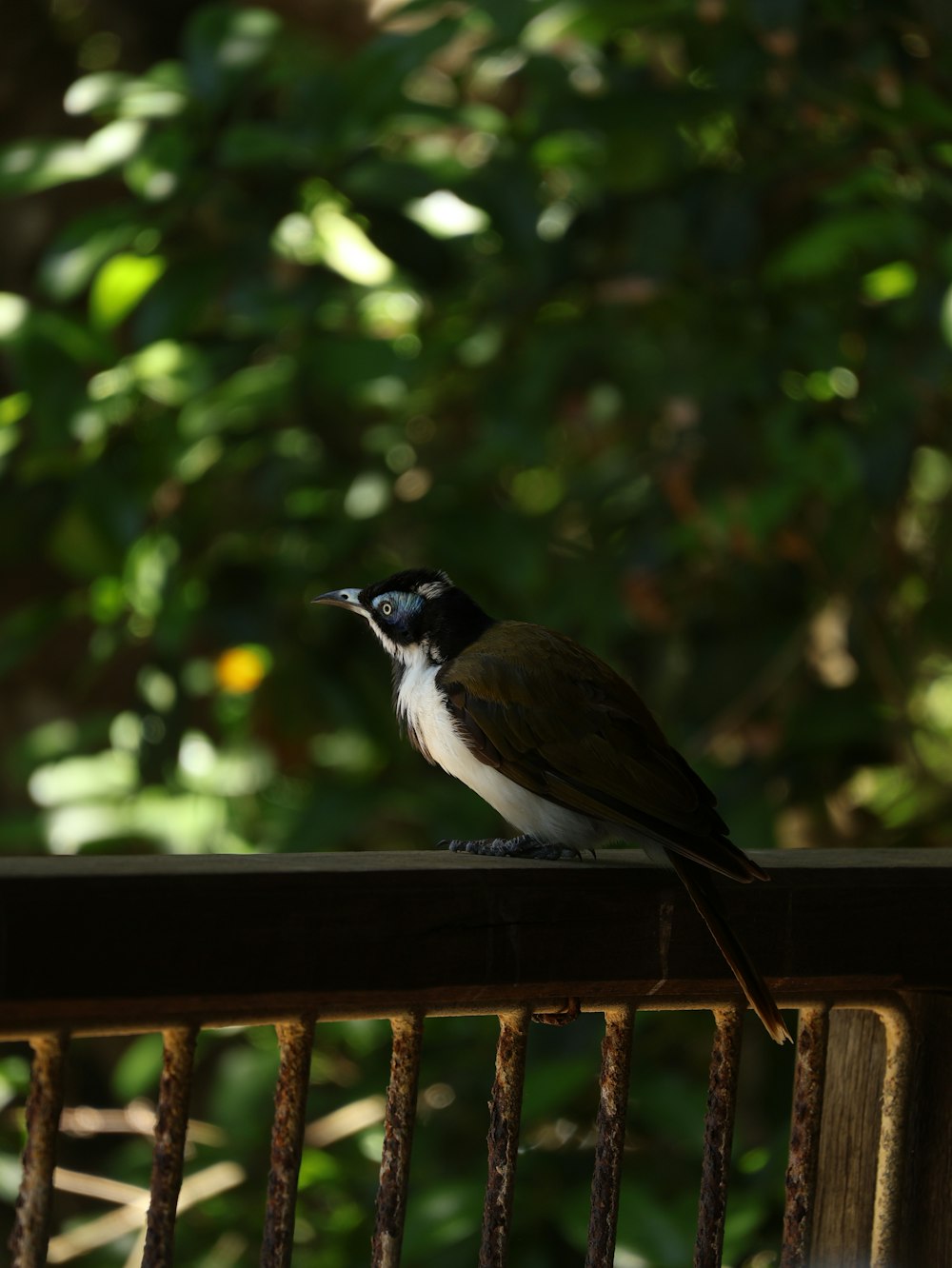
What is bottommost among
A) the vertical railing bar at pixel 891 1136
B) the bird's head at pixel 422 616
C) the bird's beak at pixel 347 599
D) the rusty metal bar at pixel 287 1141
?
the bird's beak at pixel 347 599

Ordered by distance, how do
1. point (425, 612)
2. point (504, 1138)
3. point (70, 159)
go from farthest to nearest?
1. point (70, 159)
2. point (425, 612)
3. point (504, 1138)

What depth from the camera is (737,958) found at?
155 centimetres

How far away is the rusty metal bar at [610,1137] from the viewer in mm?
1510

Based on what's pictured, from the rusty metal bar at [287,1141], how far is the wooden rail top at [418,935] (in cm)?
4

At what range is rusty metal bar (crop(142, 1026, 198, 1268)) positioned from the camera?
4.31 feet

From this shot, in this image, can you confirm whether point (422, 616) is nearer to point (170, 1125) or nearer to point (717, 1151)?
point (717, 1151)

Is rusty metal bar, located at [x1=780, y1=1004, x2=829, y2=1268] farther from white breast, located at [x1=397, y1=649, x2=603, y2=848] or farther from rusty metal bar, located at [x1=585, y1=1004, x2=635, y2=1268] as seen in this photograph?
white breast, located at [x1=397, y1=649, x2=603, y2=848]

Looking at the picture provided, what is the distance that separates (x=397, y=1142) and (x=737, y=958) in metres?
0.37

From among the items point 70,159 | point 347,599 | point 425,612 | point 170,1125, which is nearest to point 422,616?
point 425,612

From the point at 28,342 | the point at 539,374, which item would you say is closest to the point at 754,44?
the point at 539,374

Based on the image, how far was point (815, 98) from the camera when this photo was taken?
3119 mm

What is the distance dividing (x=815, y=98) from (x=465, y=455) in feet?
4.08

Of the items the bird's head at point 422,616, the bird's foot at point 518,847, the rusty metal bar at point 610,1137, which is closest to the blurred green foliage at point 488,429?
the bird's foot at point 518,847

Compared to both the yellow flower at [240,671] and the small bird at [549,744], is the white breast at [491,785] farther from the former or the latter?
the yellow flower at [240,671]
